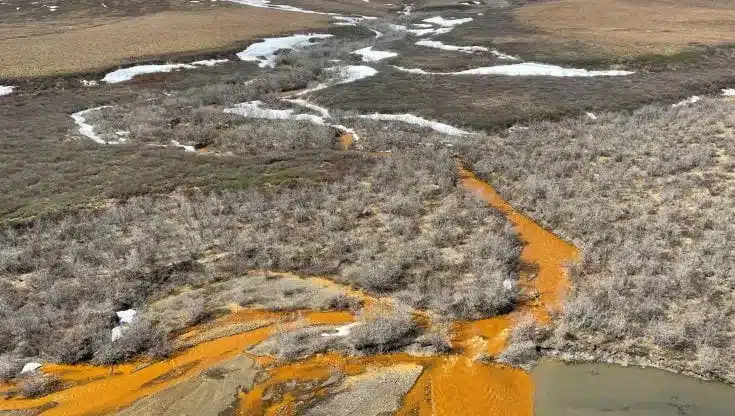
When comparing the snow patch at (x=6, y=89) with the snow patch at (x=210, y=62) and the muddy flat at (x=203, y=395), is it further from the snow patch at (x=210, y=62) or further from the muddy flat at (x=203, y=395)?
the muddy flat at (x=203, y=395)

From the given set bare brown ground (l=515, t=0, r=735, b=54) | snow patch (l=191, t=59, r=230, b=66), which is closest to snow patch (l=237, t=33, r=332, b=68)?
snow patch (l=191, t=59, r=230, b=66)

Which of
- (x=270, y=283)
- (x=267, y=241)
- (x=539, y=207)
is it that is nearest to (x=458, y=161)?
(x=539, y=207)

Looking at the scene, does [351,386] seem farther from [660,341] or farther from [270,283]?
[660,341]

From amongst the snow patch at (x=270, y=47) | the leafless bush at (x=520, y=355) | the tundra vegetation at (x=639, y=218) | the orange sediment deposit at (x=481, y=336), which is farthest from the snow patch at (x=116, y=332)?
the snow patch at (x=270, y=47)

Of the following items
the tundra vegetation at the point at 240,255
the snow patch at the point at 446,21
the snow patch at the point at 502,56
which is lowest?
the tundra vegetation at the point at 240,255

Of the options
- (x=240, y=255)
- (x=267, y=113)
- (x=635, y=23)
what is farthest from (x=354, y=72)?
(x=635, y=23)

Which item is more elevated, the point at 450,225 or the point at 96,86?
the point at 96,86

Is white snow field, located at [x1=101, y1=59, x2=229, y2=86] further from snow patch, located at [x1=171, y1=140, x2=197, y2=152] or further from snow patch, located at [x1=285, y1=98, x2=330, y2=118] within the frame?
snow patch, located at [x1=171, y1=140, x2=197, y2=152]
